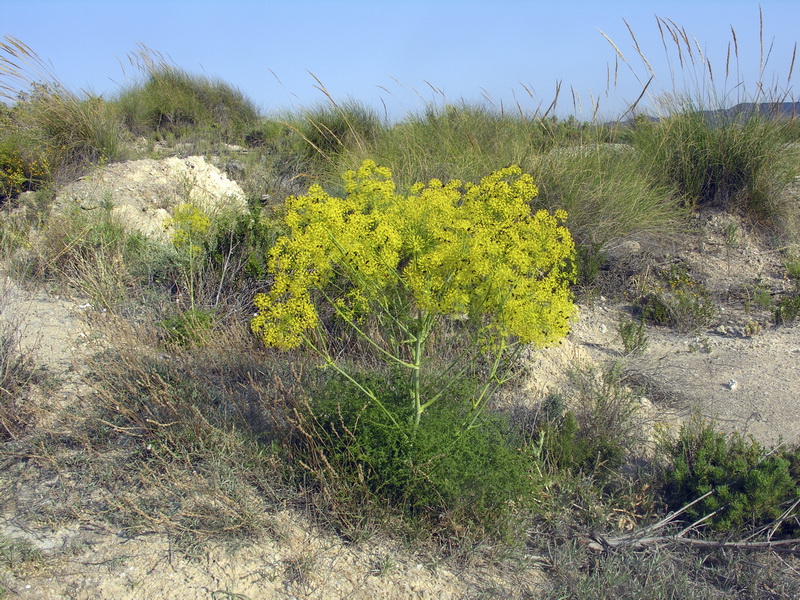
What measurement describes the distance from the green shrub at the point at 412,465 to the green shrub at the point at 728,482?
0.93 meters

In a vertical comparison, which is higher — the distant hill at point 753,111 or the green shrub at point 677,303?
the distant hill at point 753,111

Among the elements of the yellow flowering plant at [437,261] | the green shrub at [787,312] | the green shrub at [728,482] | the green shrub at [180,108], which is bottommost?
the green shrub at [728,482]

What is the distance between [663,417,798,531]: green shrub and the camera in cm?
285

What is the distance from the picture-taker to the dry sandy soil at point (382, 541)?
236cm

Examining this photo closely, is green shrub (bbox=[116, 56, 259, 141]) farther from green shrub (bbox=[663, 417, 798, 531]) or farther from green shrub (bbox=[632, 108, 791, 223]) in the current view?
green shrub (bbox=[663, 417, 798, 531])

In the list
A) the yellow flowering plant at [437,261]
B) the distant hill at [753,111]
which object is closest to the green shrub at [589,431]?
the yellow flowering plant at [437,261]

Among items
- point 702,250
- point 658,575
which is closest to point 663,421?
point 658,575

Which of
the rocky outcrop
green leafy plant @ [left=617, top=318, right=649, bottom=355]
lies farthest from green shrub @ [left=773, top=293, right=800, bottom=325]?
the rocky outcrop

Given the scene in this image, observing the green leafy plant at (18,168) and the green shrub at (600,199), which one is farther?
the green leafy plant at (18,168)

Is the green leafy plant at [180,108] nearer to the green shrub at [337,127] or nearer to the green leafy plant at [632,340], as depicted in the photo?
the green shrub at [337,127]

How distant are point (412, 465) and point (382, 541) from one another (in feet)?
1.50

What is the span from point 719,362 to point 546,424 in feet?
6.56

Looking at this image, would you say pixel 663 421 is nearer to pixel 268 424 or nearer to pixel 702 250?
pixel 268 424

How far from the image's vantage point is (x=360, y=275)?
240 cm
